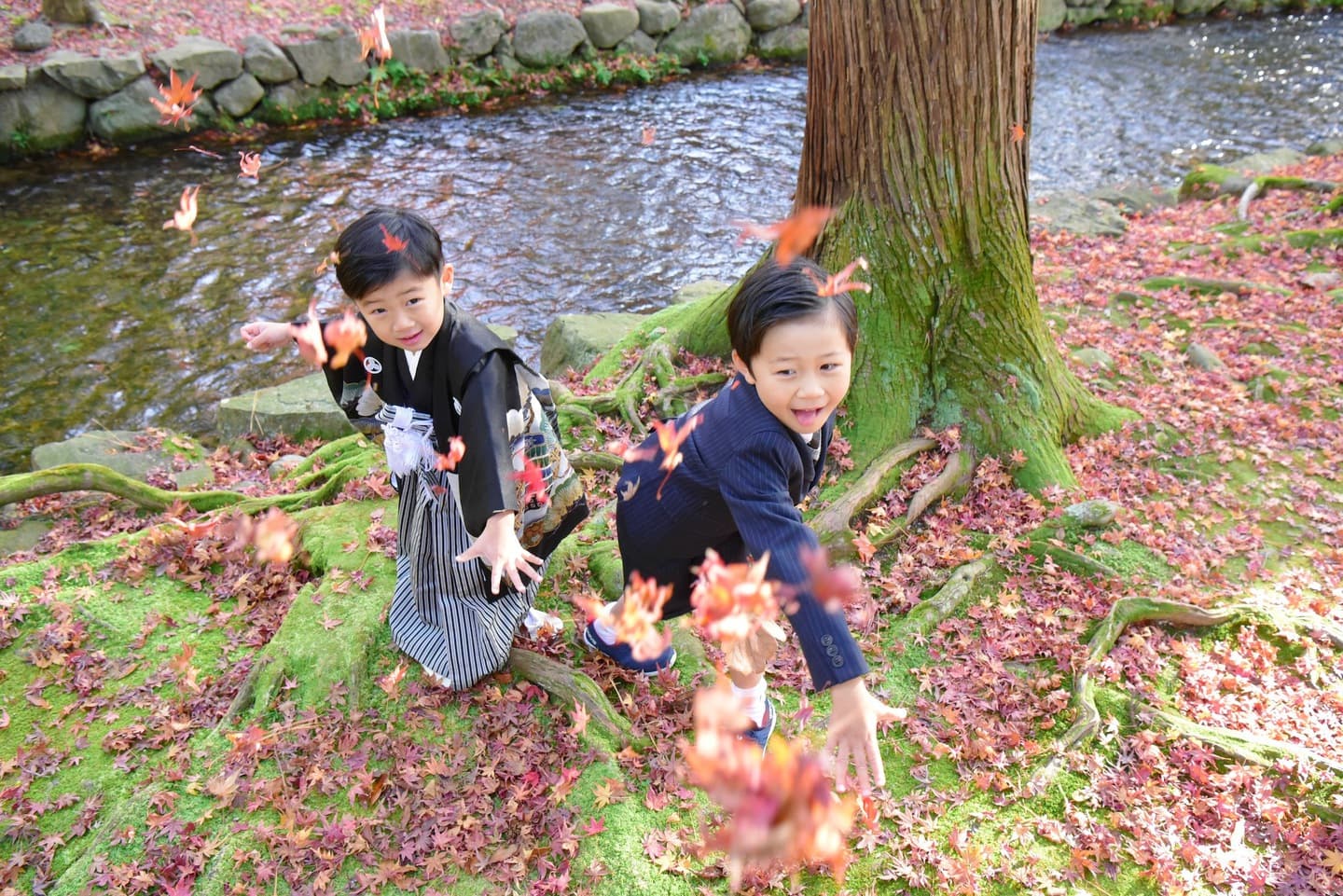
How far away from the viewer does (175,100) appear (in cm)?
1100

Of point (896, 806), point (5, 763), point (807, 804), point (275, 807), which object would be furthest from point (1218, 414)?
point (5, 763)

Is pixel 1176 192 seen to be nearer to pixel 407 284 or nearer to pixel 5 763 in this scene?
pixel 407 284

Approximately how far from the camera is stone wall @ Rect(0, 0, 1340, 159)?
10.6 metres

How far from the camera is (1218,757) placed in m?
3.15

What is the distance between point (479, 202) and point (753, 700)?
27.6ft

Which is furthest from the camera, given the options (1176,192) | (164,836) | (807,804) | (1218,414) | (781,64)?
(781,64)

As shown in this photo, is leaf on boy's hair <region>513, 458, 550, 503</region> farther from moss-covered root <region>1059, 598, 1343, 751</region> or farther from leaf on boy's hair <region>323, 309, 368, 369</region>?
moss-covered root <region>1059, 598, 1343, 751</region>

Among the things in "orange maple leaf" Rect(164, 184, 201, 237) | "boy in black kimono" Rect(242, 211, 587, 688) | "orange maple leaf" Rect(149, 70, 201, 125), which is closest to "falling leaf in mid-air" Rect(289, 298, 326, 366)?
"boy in black kimono" Rect(242, 211, 587, 688)

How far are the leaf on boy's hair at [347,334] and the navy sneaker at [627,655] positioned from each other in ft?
4.89

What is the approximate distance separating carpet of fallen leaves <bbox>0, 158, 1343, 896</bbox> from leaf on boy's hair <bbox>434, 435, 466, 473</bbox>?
3.28ft

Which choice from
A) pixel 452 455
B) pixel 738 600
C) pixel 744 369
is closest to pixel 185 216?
pixel 452 455

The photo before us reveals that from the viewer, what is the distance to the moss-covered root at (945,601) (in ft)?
12.3

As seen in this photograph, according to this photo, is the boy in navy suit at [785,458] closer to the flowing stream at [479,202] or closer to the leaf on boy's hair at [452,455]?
→ the leaf on boy's hair at [452,455]

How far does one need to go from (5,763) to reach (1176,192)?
40.0 feet
